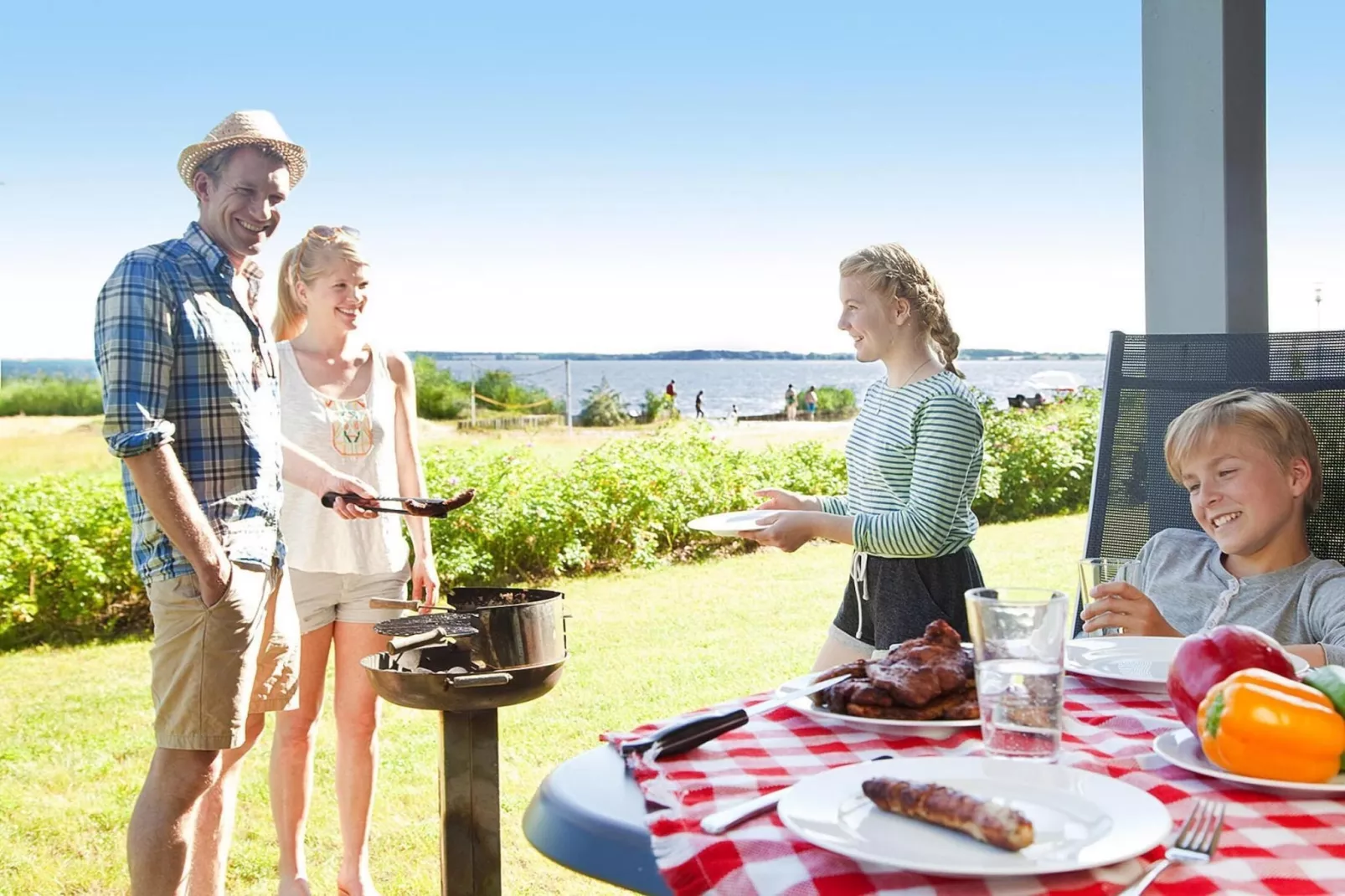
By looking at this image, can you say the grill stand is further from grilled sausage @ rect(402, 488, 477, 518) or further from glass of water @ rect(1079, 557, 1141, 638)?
→ glass of water @ rect(1079, 557, 1141, 638)

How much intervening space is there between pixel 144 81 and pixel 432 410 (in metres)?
9.29

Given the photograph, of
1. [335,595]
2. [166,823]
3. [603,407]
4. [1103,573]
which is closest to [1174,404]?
[1103,573]

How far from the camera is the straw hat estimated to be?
7.34 feet

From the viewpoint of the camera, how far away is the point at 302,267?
8.87 ft

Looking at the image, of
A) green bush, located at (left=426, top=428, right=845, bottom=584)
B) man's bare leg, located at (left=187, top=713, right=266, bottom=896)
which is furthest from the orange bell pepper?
green bush, located at (left=426, top=428, right=845, bottom=584)

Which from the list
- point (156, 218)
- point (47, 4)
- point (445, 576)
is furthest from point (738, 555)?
point (156, 218)

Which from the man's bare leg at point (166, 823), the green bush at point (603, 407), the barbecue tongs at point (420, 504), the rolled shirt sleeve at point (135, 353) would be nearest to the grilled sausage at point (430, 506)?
the barbecue tongs at point (420, 504)

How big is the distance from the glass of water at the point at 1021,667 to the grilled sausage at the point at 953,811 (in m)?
0.18

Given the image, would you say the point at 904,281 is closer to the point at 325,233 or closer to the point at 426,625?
the point at 426,625

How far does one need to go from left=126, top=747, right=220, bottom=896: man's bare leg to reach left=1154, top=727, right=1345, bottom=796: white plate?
1698mm

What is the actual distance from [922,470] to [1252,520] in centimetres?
62

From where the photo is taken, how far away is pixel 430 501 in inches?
92.1

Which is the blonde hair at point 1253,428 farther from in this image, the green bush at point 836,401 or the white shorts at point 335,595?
the green bush at point 836,401

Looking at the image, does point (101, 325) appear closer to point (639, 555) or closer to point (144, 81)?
point (639, 555)
